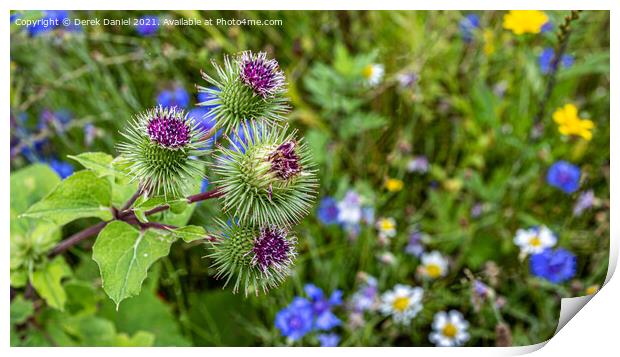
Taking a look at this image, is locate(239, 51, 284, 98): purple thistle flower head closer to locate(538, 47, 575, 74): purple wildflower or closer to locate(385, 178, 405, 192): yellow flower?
locate(385, 178, 405, 192): yellow flower

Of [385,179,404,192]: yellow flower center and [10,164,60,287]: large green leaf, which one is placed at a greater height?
[385,179,404,192]: yellow flower center

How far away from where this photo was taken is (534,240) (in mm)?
1992

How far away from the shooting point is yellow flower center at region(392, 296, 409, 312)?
6.36 feet

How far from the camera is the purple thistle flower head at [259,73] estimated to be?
1108 mm

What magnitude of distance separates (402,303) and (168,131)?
1151mm

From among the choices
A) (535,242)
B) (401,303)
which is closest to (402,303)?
(401,303)

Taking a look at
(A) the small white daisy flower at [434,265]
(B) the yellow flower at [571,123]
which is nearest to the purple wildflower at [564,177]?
(B) the yellow flower at [571,123]

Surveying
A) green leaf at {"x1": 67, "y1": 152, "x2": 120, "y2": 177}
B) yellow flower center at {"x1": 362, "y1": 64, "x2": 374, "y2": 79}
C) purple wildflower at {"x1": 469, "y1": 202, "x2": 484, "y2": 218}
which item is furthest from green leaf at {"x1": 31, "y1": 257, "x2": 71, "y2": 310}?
purple wildflower at {"x1": 469, "y1": 202, "x2": 484, "y2": 218}

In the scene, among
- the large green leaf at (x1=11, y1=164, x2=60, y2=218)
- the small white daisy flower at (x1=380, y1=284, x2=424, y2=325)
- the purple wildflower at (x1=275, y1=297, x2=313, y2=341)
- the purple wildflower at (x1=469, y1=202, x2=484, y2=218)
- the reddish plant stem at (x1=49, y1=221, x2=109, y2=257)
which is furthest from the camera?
the purple wildflower at (x1=469, y1=202, x2=484, y2=218)

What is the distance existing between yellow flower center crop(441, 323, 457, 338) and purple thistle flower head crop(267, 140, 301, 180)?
111cm

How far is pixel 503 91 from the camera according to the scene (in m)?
2.37

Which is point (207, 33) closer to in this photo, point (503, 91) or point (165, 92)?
point (165, 92)
